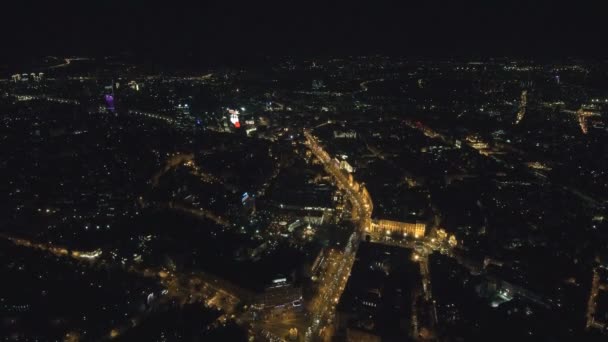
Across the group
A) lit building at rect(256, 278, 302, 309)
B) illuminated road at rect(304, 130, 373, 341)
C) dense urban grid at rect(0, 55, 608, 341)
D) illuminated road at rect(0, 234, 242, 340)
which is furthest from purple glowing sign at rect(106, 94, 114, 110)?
lit building at rect(256, 278, 302, 309)

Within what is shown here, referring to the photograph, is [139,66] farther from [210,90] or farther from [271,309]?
[271,309]

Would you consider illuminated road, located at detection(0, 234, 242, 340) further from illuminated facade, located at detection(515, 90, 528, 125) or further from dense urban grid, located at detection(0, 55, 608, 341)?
illuminated facade, located at detection(515, 90, 528, 125)

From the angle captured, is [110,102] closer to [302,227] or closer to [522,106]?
[302,227]

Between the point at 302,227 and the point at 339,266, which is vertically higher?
the point at 302,227

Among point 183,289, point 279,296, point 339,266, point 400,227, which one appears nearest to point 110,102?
point 183,289

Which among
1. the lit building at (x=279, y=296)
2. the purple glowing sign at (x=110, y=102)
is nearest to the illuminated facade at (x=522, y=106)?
the lit building at (x=279, y=296)

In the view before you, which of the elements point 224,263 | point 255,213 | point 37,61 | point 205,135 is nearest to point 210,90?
point 205,135

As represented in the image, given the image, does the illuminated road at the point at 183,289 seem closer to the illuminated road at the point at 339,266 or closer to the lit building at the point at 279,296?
the lit building at the point at 279,296
